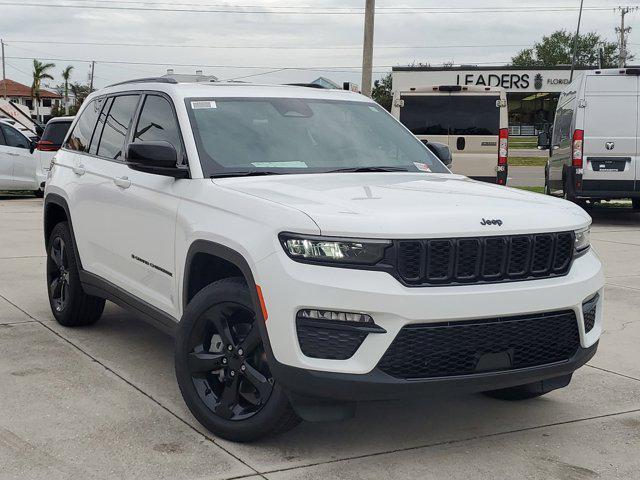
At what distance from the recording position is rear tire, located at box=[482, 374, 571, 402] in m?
4.47

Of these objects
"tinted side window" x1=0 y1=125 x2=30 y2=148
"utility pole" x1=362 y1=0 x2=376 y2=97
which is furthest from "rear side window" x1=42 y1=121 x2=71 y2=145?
"utility pole" x1=362 y1=0 x2=376 y2=97

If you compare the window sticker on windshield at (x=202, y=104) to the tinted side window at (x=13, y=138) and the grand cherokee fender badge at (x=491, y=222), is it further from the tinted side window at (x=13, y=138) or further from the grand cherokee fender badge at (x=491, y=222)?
the tinted side window at (x=13, y=138)

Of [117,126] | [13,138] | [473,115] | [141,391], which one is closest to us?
[141,391]

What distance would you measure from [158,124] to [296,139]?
0.85m

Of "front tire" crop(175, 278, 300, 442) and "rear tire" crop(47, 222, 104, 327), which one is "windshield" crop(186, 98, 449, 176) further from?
"rear tire" crop(47, 222, 104, 327)

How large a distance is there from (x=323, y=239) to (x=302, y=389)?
634 millimetres

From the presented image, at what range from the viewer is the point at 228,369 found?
167 inches

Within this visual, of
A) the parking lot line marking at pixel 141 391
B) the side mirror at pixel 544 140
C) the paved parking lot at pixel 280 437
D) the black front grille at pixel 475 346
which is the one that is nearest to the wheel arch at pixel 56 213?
the parking lot line marking at pixel 141 391

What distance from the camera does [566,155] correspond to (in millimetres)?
15422

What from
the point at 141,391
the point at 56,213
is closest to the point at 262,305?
the point at 141,391

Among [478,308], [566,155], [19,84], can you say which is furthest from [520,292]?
[19,84]

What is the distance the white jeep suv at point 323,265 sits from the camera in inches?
147

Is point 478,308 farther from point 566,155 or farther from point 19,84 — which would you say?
point 19,84

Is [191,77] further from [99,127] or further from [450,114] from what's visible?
[450,114]
